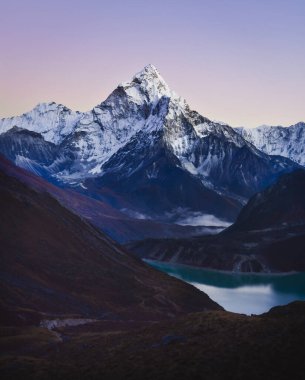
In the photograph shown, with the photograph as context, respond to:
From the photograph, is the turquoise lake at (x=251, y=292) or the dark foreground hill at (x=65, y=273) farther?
the turquoise lake at (x=251, y=292)

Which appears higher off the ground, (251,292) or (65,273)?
(65,273)

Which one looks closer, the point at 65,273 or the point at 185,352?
the point at 185,352

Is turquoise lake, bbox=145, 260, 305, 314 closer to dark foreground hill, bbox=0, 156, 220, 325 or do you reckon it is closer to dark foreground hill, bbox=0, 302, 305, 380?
dark foreground hill, bbox=0, 156, 220, 325

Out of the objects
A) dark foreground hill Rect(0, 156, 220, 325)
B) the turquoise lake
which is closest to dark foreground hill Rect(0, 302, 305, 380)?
dark foreground hill Rect(0, 156, 220, 325)

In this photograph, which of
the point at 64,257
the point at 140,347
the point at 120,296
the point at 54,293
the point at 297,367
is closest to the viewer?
the point at 297,367

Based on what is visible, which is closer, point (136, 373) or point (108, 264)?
point (136, 373)

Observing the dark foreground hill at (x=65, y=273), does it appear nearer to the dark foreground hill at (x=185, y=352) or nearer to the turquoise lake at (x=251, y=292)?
the turquoise lake at (x=251, y=292)

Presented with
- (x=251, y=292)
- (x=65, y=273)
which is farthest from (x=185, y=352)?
(x=251, y=292)

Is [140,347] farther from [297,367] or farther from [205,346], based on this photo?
[297,367]

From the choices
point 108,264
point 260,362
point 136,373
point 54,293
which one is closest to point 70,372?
point 136,373

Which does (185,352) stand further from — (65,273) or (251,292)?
(251,292)

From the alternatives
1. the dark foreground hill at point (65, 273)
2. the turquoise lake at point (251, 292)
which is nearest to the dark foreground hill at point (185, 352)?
the dark foreground hill at point (65, 273)
